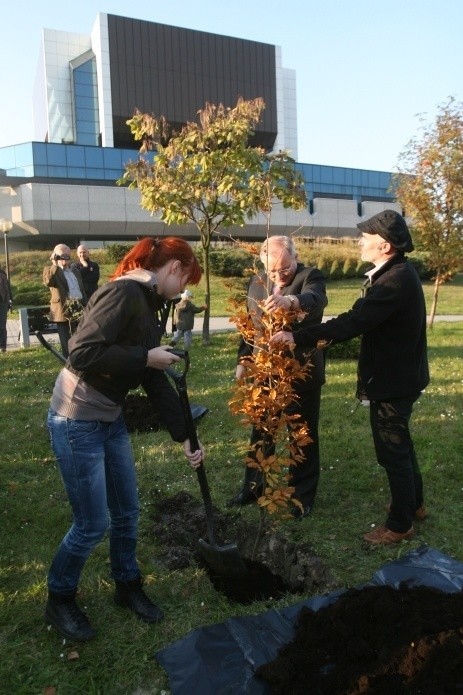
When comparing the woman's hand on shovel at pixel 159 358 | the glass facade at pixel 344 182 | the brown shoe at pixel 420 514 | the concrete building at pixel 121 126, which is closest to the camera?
the woman's hand on shovel at pixel 159 358

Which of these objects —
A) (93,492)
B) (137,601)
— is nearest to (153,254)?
(93,492)

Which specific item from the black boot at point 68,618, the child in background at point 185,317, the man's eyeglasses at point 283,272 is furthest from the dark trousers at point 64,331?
the black boot at point 68,618

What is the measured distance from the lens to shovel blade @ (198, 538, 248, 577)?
3184mm

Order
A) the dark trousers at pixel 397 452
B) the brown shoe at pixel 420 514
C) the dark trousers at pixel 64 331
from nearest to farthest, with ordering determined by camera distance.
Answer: the dark trousers at pixel 397 452
the brown shoe at pixel 420 514
the dark trousers at pixel 64 331

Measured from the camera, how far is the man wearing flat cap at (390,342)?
11.5ft

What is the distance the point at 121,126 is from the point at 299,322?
161 feet

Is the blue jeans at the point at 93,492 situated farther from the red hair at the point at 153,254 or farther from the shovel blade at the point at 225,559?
the red hair at the point at 153,254

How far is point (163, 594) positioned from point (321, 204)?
139 ft

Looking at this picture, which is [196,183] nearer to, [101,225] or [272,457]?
[272,457]

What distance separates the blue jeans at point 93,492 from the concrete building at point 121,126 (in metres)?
33.5

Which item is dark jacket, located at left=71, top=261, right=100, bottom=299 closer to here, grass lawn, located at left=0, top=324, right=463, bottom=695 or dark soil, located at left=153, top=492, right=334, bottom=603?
grass lawn, located at left=0, top=324, right=463, bottom=695

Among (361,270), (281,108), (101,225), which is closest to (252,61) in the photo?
(281,108)

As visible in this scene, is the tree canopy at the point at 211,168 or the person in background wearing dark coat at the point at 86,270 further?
the person in background wearing dark coat at the point at 86,270

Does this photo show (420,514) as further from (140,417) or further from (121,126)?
(121,126)
